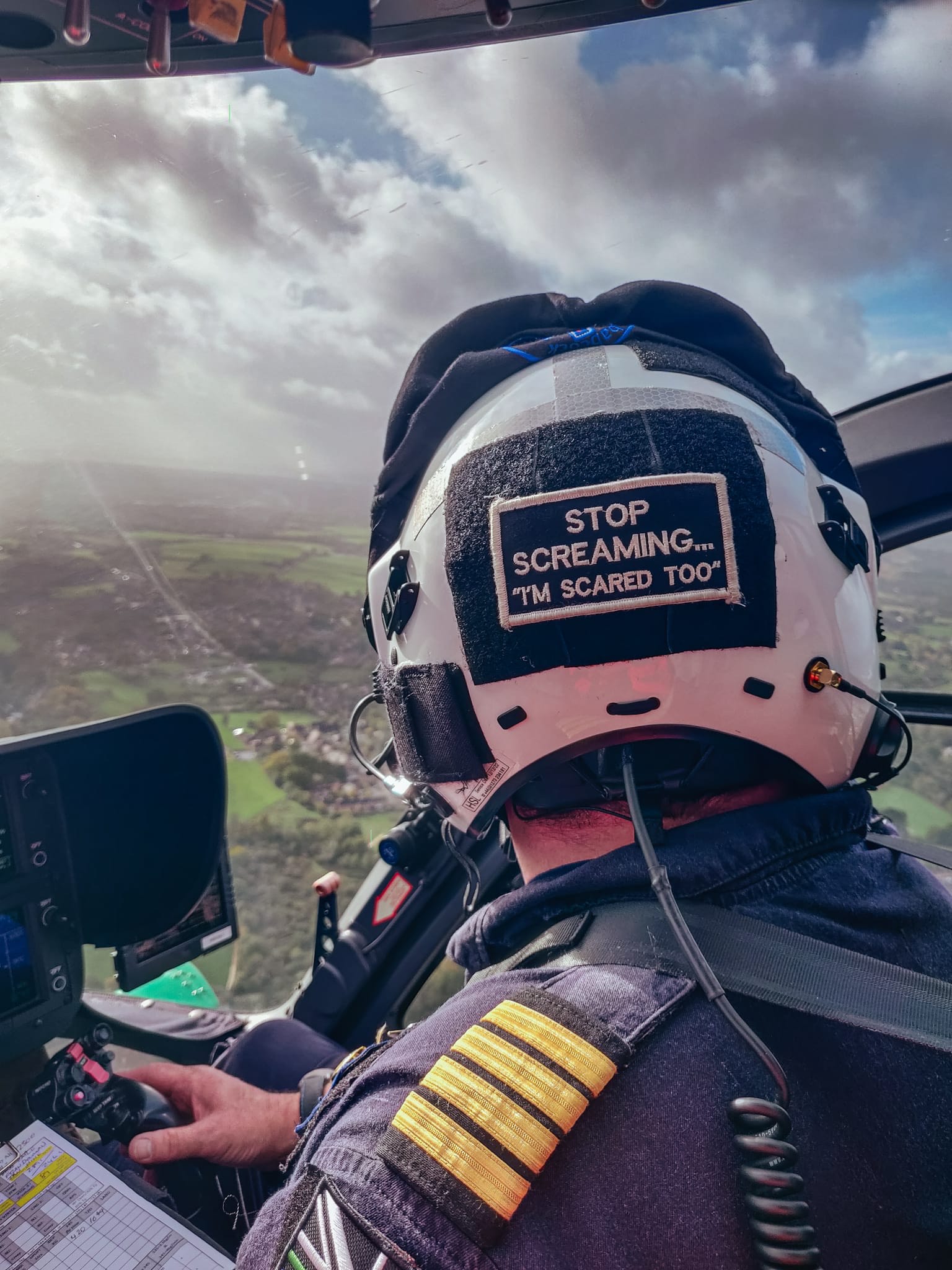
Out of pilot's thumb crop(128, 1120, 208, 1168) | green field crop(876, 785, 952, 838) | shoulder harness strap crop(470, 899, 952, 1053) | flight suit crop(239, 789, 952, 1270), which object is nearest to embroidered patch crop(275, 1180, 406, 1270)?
flight suit crop(239, 789, 952, 1270)

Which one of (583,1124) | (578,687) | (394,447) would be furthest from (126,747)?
(583,1124)

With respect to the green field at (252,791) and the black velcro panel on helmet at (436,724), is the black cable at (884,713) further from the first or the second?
the green field at (252,791)

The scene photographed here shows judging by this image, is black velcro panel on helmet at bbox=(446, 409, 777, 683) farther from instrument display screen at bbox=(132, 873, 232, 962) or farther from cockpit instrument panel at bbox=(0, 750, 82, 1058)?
instrument display screen at bbox=(132, 873, 232, 962)

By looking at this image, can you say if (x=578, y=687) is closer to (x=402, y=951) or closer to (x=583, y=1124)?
(x=583, y=1124)

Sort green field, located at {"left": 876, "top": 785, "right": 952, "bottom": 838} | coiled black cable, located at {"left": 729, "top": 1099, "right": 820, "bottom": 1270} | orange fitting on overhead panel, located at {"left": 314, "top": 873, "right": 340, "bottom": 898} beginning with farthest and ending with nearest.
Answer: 1. orange fitting on overhead panel, located at {"left": 314, "top": 873, "right": 340, "bottom": 898}
2. green field, located at {"left": 876, "top": 785, "right": 952, "bottom": 838}
3. coiled black cable, located at {"left": 729, "top": 1099, "right": 820, "bottom": 1270}

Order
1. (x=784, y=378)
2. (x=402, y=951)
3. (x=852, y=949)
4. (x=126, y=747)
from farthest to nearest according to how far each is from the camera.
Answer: (x=402, y=951), (x=126, y=747), (x=784, y=378), (x=852, y=949)

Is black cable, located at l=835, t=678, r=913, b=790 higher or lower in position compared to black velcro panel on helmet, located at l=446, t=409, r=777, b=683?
lower
